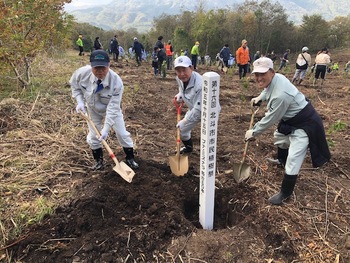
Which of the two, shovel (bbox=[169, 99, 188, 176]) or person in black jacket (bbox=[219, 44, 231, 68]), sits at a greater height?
person in black jacket (bbox=[219, 44, 231, 68])

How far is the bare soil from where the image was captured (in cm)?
262

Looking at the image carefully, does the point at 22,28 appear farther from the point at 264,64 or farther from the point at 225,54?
the point at 225,54

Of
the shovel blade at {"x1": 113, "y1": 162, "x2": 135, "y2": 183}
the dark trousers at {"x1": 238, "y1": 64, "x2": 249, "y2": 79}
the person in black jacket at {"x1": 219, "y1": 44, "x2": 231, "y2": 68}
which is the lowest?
the shovel blade at {"x1": 113, "y1": 162, "x2": 135, "y2": 183}

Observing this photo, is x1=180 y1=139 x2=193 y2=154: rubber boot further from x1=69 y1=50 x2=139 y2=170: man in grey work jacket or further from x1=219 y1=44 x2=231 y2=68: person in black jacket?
x1=219 y1=44 x2=231 y2=68: person in black jacket

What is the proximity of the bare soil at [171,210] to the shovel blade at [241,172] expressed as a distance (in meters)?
0.10

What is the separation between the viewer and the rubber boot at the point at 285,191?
10.5 feet

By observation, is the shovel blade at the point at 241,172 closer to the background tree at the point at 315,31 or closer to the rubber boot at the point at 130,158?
the rubber boot at the point at 130,158

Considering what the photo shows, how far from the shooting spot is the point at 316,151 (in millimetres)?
3170

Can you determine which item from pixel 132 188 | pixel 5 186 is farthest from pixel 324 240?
pixel 5 186

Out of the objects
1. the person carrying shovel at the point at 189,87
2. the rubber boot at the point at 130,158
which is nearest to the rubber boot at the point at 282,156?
the person carrying shovel at the point at 189,87

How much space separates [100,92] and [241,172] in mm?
2189

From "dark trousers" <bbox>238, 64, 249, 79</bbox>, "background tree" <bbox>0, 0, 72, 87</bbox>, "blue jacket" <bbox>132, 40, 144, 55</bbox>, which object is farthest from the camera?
"blue jacket" <bbox>132, 40, 144, 55</bbox>

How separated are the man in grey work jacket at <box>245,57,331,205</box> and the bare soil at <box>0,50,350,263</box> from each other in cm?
46

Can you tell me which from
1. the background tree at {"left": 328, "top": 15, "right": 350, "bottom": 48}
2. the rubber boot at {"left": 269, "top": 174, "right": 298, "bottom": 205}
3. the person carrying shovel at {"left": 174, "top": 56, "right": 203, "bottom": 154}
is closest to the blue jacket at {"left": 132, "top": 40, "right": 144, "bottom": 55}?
the person carrying shovel at {"left": 174, "top": 56, "right": 203, "bottom": 154}
